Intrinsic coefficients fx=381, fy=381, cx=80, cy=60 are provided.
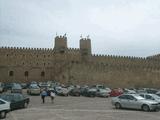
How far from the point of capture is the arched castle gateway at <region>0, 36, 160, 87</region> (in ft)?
180

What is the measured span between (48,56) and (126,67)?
12.9m

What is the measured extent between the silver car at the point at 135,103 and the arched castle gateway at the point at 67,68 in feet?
96.5

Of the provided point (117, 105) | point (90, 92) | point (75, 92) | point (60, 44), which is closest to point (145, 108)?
point (117, 105)

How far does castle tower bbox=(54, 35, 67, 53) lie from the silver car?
3986 cm

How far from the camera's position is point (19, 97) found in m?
23.8

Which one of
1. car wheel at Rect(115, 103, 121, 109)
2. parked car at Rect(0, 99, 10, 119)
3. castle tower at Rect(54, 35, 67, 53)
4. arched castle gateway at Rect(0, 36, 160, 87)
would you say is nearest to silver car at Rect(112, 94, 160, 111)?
car wheel at Rect(115, 103, 121, 109)

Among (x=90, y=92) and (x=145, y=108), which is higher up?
(x=90, y=92)

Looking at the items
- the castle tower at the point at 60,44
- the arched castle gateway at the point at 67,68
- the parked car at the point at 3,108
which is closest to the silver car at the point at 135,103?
the parked car at the point at 3,108

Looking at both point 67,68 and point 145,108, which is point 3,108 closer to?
point 145,108

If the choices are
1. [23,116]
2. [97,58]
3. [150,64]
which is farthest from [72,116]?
[150,64]

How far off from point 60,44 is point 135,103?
41732mm

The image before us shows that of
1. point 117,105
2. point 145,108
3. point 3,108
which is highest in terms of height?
point 3,108

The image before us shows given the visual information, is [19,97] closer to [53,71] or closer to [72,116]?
[72,116]

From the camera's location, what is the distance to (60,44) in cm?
6406
